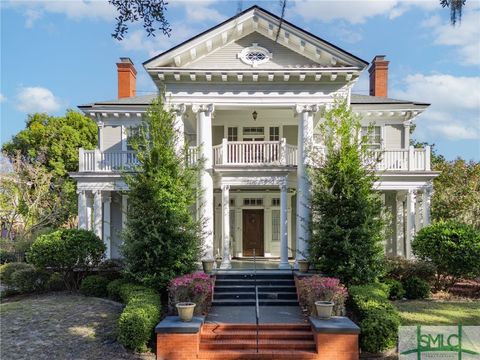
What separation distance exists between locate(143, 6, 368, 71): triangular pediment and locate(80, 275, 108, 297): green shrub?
784cm

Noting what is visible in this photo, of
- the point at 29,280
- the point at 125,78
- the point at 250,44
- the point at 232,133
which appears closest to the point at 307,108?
the point at 250,44

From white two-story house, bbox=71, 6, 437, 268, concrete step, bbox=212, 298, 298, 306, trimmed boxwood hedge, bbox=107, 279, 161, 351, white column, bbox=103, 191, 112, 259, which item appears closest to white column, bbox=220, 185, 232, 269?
white two-story house, bbox=71, 6, 437, 268

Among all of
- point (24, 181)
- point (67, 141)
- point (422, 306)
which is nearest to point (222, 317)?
point (422, 306)

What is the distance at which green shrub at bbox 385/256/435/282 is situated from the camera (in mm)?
15125

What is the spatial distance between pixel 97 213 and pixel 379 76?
1656cm

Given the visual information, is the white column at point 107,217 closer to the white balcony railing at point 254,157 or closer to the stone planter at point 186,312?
the white balcony railing at point 254,157

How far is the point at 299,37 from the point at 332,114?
339 centimetres

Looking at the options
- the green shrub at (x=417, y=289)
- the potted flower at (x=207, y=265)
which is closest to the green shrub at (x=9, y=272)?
the potted flower at (x=207, y=265)

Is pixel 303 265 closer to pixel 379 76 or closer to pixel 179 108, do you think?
pixel 179 108

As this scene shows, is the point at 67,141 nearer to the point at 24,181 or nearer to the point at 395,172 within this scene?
the point at 24,181

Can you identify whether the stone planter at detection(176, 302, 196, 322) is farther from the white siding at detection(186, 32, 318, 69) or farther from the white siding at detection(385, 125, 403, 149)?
the white siding at detection(385, 125, 403, 149)

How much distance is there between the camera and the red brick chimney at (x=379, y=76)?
2325 centimetres

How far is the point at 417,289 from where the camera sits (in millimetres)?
14562

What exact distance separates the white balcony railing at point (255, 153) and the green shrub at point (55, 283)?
7494mm
